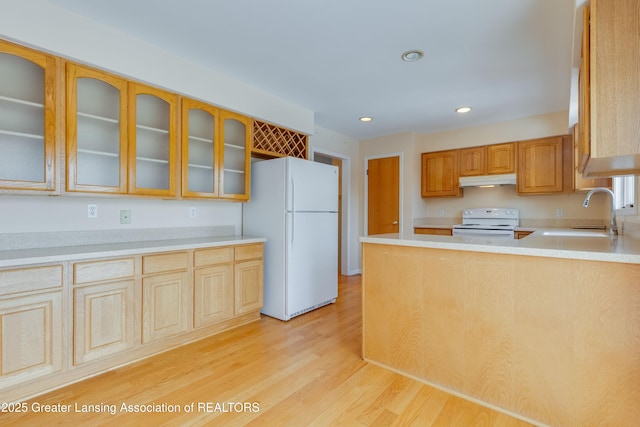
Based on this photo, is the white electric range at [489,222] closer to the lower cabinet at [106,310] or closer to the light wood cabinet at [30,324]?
the lower cabinet at [106,310]

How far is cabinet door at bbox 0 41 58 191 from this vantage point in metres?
1.83

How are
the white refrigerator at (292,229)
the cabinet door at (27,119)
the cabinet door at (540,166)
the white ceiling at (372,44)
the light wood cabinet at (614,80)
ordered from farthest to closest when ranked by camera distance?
1. the cabinet door at (540,166)
2. the white refrigerator at (292,229)
3. the white ceiling at (372,44)
4. the cabinet door at (27,119)
5. the light wood cabinet at (614,80)

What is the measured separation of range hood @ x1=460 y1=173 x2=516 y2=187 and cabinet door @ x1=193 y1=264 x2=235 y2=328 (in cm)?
345

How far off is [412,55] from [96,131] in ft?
8.18

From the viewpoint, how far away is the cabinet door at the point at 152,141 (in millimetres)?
2330

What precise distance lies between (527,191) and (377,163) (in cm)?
215

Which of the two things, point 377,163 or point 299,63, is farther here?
point 377,163

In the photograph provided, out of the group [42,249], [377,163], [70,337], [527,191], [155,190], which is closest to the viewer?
[70,337]

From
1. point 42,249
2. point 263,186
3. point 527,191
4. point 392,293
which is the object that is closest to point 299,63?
point 263,186

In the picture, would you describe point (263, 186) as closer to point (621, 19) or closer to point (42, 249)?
A: point (42, 249)

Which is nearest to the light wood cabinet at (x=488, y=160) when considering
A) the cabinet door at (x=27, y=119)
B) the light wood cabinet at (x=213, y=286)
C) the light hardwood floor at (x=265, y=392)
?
the light hardwood floor at (x=265, y=392)

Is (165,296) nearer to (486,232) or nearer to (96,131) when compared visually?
(96,131)

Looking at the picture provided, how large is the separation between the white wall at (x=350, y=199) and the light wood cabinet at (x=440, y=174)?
3.61 ft

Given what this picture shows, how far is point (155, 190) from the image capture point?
2.46m
